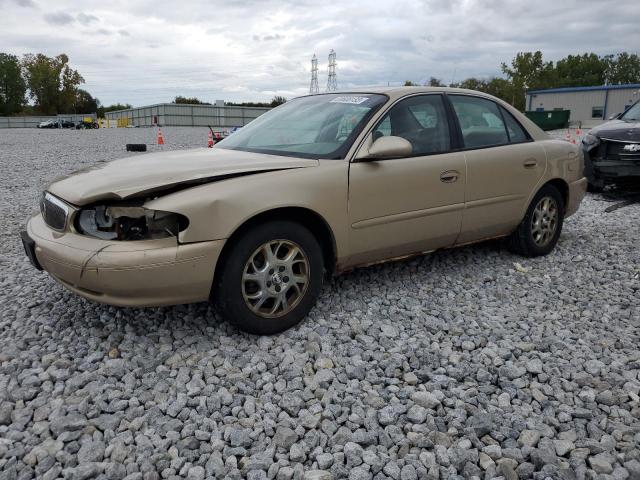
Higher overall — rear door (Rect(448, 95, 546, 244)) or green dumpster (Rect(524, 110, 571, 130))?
green dumpster (Rect(524, 110, 571, 130))

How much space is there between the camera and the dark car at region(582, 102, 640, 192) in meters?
8.05

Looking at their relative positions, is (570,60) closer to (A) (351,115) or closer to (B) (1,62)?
(B) (1,62)

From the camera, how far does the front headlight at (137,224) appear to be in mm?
3016

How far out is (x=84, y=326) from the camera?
3.52 meters

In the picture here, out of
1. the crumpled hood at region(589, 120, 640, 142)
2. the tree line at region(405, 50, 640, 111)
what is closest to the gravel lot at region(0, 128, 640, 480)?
the crumpled hood at region(589, 120, 640, 142)

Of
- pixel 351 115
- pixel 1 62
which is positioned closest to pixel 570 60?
pixel 1 62

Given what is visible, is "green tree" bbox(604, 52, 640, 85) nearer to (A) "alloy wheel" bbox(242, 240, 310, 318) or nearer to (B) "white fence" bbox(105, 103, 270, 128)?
(B) "white fence" bbox(105, 103, 270, 128)

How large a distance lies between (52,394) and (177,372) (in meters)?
0.62

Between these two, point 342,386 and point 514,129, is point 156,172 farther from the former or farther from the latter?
point 514,129

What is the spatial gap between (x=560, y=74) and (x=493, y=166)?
10516 cm

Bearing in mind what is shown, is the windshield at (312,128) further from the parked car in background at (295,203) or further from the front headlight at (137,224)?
the front headlight at (137,224)

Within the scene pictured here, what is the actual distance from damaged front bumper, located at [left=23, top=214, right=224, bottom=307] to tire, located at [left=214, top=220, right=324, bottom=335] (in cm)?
13

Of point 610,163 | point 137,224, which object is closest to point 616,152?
point 610,163

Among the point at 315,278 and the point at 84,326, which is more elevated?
the point at 315,278
